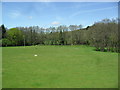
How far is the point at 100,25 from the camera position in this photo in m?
19.9

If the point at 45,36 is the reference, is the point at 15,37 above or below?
below

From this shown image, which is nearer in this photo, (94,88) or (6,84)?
(94,88)

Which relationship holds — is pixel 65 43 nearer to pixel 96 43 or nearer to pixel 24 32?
pixel 24 32

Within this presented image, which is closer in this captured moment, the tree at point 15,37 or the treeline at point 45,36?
the treeline at point 45,36

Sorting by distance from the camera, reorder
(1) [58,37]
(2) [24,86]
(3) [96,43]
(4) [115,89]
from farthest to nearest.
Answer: (1) [58,37], (3) [96,43], (2) [24,86], (4) [115,89]

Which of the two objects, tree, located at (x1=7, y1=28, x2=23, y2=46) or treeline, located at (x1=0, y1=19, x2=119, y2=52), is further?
tree, located at (x1=7, y1=28, x2=23, y2=46)

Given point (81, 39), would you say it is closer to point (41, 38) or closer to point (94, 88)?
point (41, 38)

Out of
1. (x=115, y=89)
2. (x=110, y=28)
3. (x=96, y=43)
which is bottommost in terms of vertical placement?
(x=115, y=89)

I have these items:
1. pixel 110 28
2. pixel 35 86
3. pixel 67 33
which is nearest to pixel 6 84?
pixel 35 86

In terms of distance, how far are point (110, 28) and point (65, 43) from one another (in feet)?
81.2

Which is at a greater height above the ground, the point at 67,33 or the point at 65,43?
the point at 67,33

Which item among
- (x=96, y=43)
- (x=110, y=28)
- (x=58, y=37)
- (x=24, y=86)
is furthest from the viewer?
(x=58, y=37)

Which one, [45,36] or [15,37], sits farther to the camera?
[45,36]

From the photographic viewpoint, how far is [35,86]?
13.8 feet
